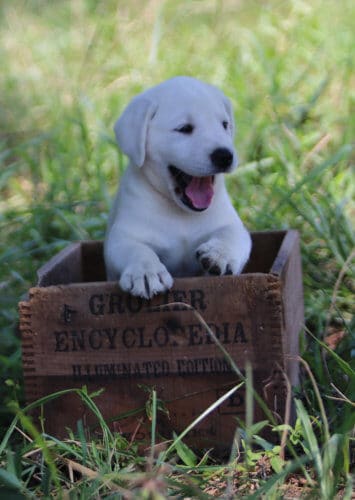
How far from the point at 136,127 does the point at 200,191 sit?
27 cm

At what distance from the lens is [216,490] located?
2166mm

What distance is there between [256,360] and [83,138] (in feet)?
8.12

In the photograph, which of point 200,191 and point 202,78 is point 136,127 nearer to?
point 200,191

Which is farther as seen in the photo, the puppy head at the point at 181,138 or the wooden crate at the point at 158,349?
the puppy head at the point at 181,138

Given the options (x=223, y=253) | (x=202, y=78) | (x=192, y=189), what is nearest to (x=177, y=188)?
(x=192, y=189)

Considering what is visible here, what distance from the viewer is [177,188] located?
103 inches

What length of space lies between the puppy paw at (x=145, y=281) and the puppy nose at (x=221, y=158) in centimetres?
34

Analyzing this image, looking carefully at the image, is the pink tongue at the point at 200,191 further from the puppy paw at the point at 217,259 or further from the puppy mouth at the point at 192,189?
the puppy paw at the point at 217,259

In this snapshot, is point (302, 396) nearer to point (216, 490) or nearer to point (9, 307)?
point (216, 490)

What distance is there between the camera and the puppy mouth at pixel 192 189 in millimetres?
2584

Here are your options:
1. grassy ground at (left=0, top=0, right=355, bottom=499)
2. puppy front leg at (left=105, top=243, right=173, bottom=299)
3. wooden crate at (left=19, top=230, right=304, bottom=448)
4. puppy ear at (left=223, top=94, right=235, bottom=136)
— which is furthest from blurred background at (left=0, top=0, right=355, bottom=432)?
puppy ear at (left=223, top=94, right=235, bottom=136)

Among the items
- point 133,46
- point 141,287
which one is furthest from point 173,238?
point 133,46

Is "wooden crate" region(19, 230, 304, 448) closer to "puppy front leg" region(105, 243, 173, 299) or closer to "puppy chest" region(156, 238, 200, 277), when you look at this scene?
"puppy front leg" region(105, 243, 173, 299)

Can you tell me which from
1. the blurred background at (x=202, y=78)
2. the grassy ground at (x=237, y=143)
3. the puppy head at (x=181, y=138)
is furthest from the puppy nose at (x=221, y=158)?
the blurred background at (x=202, y=78)
